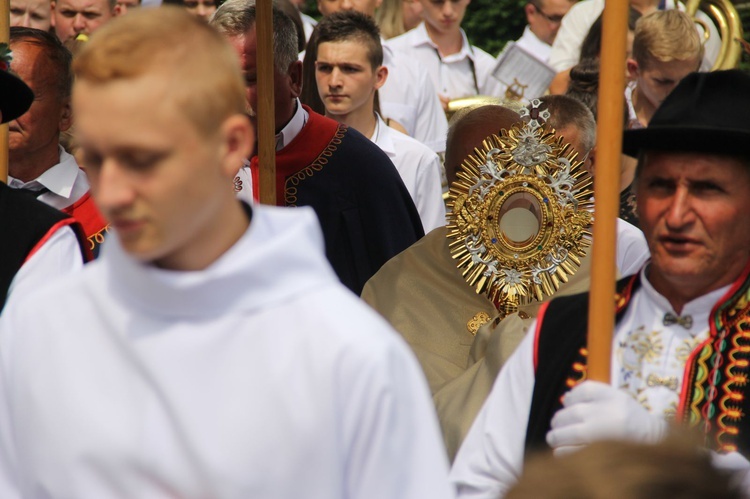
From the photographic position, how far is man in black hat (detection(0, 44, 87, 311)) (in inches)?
A: 134

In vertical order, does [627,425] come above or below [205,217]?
below

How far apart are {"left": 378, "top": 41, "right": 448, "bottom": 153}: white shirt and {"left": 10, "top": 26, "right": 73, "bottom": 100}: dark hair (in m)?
3.18

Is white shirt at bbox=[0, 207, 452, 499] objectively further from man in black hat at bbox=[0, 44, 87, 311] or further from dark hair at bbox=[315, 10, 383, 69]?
dark hair at bbox=[315, 10, 383, 69]

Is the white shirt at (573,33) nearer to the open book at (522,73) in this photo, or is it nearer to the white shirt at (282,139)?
the open book at (522,73)

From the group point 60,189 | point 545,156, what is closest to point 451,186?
point 545,156

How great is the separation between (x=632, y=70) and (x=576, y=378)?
394 centimetres

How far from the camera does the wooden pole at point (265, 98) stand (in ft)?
14.0

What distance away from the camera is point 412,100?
773 cm

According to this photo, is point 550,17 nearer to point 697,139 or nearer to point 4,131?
point 4,131

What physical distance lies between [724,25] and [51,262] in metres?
5.44

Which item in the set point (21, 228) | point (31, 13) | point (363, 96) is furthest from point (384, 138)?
point (21, 228)

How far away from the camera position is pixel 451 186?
14.4ft

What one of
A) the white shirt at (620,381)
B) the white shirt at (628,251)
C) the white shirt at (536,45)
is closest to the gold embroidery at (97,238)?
the white shirt at (628,251)

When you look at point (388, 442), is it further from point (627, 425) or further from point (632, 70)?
point (632, 70)
